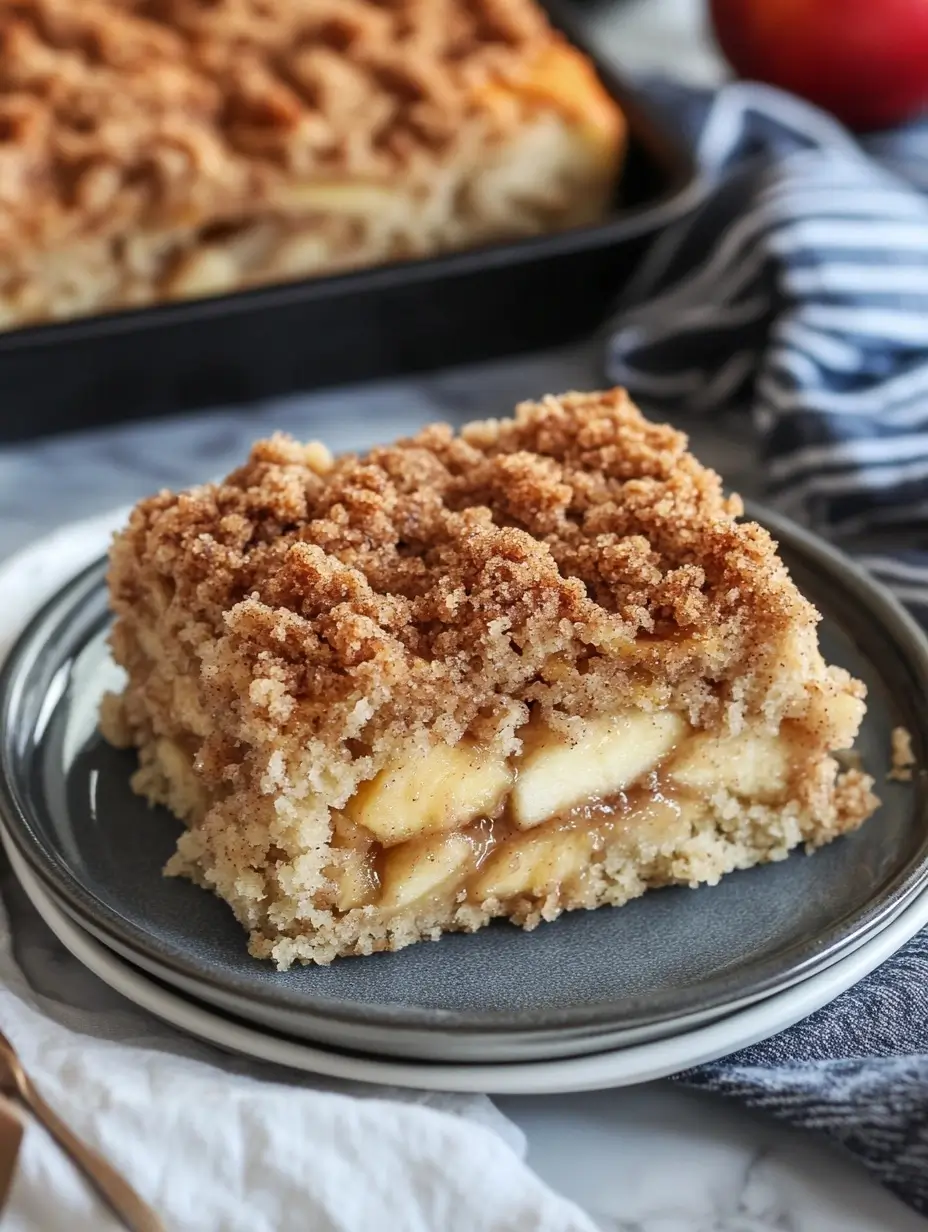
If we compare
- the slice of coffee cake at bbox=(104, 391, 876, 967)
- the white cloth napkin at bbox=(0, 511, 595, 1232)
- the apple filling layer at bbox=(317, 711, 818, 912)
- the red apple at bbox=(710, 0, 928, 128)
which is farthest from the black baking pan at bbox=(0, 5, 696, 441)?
the white cloth napkin at bbox=(0, 511, 595, 1232)

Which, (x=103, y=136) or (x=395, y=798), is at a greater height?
(x=103, y=136)

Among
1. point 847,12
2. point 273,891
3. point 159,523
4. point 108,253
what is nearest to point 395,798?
point 273,891

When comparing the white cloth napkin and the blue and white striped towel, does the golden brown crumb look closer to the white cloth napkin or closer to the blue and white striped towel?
the blue and white striped towel

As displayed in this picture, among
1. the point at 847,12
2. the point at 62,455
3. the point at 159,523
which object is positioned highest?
the point at 847,12

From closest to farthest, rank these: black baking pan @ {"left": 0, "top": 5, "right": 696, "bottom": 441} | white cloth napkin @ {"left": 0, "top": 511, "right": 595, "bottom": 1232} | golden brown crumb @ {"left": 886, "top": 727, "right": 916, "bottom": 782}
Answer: white cloth napkin @ {"left": 0, "top": 511, "right": 595, "bottom": 1232}
golden brown crumb @ {"left": 886, "top": 727, "right": 916, "bottom": 782}
black baking pan @ {"left": 0, "top": 5, "right": 696, "bottom": 441}

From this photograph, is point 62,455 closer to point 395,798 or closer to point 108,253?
point 108,253

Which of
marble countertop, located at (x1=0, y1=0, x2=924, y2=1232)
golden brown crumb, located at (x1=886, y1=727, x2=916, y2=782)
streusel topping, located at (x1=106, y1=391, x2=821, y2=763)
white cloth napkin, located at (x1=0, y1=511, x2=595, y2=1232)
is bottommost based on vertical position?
marble countertop, located at (x1=0, y1=0, x2=924, y2=1232)
